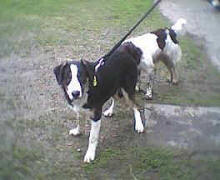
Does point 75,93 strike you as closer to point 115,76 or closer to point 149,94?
point 115,76

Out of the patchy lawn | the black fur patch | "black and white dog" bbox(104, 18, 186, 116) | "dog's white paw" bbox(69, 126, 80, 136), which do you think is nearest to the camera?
the patchy lawn

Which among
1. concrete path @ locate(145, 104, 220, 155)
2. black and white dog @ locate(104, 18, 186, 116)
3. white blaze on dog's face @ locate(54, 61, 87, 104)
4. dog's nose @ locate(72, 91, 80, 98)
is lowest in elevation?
concrete path @ locate(145, 104, 220, 155)

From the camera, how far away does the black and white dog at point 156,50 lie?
548cm

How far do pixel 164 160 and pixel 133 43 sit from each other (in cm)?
155

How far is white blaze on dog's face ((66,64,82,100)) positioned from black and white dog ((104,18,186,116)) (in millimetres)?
1342

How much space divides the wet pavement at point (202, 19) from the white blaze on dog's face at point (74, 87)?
3.37 meters

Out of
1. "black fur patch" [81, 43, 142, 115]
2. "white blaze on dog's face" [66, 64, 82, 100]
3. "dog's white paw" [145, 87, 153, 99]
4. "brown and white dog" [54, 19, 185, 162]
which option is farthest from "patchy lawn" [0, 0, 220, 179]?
"white blaze on dog's face" [66, 64, 82, 100]

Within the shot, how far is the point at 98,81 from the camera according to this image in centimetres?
442

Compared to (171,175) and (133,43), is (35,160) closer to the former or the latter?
(171,175)

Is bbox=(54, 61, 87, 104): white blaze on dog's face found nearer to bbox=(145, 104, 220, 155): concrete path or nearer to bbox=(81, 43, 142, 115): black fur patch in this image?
bbox=(81, 43, 142, 115): black fur patch

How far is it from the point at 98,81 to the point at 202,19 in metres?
4.42

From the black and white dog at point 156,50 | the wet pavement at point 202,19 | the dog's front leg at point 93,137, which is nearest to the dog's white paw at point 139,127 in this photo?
the black and white dog at point 156,50

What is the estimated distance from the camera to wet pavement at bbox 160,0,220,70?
291 inches

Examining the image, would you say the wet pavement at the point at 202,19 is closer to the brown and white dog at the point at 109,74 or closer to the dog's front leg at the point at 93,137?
the brown and white dog at the point at 109,74
